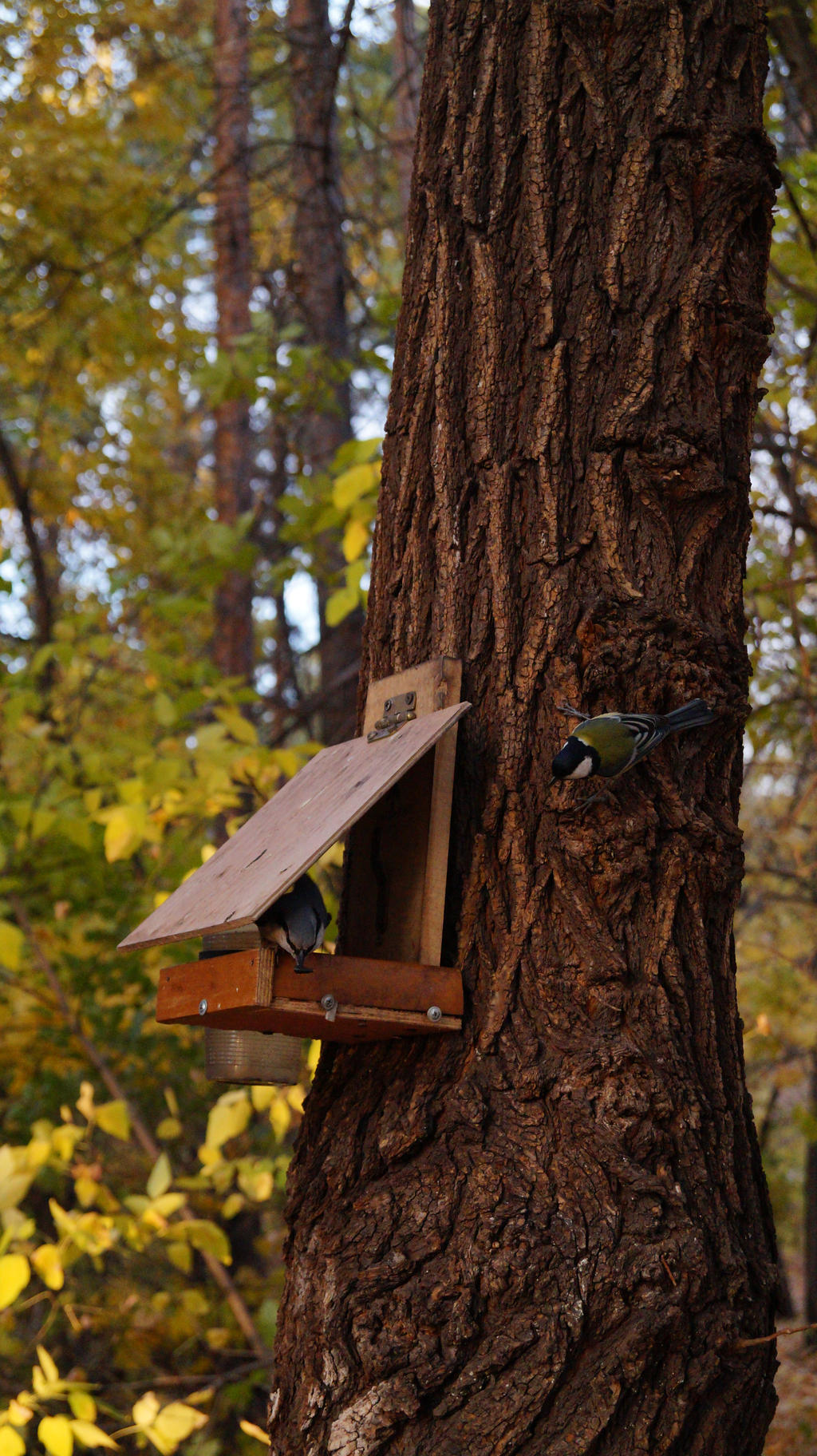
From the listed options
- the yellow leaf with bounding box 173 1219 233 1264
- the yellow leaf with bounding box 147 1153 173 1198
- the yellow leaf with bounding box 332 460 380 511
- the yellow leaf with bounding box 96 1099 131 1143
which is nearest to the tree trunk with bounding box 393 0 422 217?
the yellow leaf with bounding box 332 460 380 511

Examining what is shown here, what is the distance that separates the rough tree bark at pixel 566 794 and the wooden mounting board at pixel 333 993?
0.06 meters

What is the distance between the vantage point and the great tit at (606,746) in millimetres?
1501

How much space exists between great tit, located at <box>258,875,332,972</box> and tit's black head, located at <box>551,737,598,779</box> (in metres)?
0.35

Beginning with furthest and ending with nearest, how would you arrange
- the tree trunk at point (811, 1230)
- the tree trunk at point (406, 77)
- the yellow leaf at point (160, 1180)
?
1. the tree trunk at point (811, 1230)
2. the tree trunk at point (406, 77)
3. the yellow leaf at point (160, 1180)

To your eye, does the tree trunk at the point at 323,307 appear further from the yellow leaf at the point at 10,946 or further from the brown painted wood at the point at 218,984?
the brown painted wood at the point at 218,984

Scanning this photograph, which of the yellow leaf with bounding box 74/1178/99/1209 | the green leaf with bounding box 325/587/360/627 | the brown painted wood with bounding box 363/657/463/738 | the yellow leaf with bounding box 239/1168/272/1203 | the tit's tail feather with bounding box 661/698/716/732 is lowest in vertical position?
the yellow leaf with bounding box 74/1178/99/1209

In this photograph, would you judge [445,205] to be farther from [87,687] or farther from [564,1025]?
[87,687]

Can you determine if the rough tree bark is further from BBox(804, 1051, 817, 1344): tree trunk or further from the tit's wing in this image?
BBox(804, 1051, 817, 1344): tree trunk

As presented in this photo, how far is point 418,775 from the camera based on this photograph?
185cm

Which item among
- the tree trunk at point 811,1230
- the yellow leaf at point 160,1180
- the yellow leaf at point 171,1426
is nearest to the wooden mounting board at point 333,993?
the yellow leaf at point 160,1180

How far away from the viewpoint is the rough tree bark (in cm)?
141

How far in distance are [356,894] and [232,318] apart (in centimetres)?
545

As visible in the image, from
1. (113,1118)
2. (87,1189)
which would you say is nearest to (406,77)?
(113,1118)

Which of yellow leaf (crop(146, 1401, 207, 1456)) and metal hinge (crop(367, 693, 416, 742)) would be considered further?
yellow leaf (crop(146, 1401, 207, 1456))
